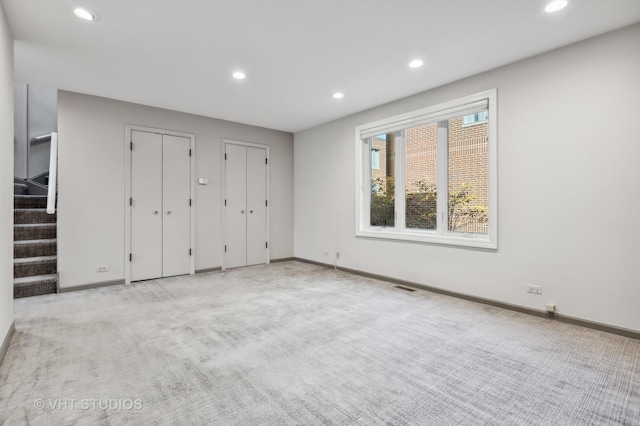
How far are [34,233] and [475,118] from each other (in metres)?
6.24

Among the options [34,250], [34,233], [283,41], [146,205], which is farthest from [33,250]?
[283,41]

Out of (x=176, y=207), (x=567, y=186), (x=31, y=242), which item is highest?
(x=567, y=186)

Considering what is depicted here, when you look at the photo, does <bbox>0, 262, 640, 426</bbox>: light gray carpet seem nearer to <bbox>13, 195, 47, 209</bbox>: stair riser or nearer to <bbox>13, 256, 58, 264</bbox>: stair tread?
<bbox>13, 256, 58, 264</bbox>: stair tread

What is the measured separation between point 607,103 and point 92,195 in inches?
238

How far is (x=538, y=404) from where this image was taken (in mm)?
1803

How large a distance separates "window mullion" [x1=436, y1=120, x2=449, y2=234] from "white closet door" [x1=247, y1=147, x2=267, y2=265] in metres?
3.39

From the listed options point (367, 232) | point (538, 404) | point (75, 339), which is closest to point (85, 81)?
point (75, 339)

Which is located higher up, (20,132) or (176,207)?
(20,132)

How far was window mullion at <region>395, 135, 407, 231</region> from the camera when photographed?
183 inches

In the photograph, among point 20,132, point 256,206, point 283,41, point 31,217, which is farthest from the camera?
point 256,206

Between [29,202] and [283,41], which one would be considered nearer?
[283,41]

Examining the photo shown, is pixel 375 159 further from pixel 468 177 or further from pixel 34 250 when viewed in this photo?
pixel 34 250

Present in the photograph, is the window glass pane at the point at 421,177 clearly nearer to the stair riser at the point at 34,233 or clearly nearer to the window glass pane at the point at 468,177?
the window glass pane at the point at 468,177

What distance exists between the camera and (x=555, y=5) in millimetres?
2379
